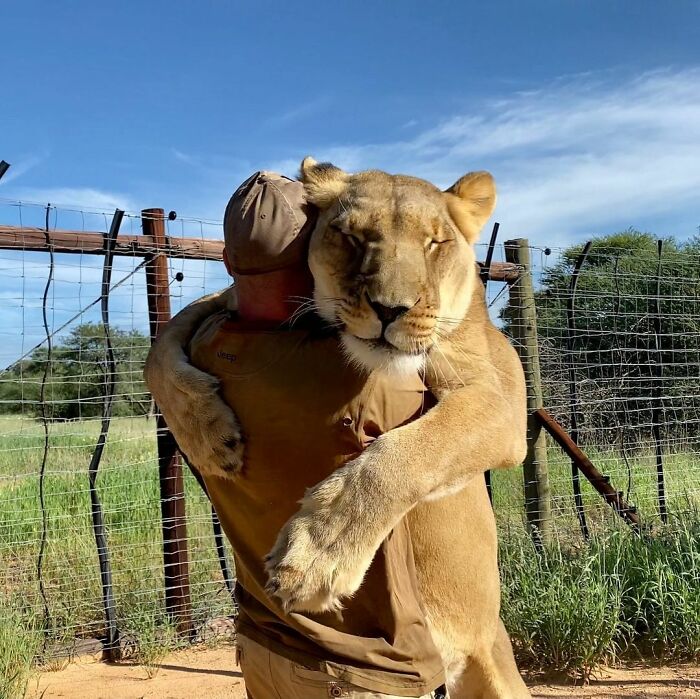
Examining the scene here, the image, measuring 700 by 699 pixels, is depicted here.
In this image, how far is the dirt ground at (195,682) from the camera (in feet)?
17.1

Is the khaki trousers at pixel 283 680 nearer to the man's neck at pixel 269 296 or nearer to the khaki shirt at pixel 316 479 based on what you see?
the khaki shirt at pixel 316 479

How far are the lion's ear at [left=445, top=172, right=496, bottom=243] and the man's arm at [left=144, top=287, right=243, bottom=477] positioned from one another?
2.84ft

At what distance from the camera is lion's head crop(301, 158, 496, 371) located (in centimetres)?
225

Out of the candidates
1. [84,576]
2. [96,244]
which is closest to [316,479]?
[96,244]

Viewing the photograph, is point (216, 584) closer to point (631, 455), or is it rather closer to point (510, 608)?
point (510, 608)

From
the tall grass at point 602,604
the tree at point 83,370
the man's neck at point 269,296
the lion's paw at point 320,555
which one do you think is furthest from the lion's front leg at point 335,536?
the tall grass at point 602,604

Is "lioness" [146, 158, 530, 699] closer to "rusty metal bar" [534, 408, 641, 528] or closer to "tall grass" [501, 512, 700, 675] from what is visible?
"tall grass" [501, 512, 700, 675]

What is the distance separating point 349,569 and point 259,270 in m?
0.83

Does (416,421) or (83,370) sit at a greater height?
(83,370)

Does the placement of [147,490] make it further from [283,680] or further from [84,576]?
[283,680]

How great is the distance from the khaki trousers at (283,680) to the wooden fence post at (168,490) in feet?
12.3

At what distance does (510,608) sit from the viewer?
5.71 meters

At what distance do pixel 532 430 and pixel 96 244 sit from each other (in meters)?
3.85

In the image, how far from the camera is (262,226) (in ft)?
6.81
